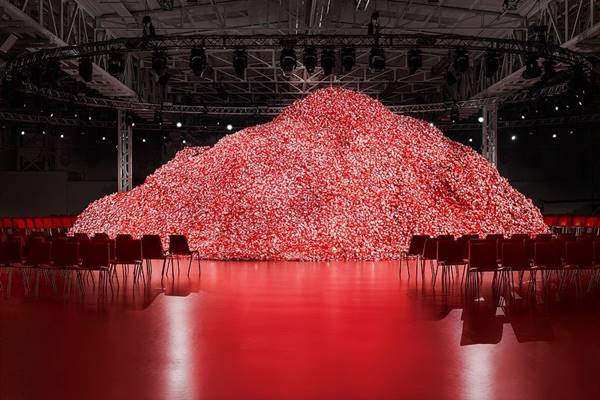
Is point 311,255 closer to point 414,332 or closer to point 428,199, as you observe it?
point 428,199

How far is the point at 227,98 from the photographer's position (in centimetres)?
3009

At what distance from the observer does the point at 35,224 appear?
20.0 meters

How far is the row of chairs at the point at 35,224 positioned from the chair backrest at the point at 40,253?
8371 mm

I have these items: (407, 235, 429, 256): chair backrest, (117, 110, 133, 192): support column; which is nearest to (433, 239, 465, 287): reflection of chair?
(407, 235, 429, 256): chair backrest

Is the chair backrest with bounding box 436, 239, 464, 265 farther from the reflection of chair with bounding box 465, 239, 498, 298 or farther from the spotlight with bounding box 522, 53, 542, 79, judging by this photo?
the spotlight with bounding box 522, 53, 542, 79

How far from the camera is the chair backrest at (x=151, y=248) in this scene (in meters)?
11.8

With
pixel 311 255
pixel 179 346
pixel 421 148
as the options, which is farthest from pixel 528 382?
pixel 421 148

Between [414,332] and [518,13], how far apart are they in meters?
14.1

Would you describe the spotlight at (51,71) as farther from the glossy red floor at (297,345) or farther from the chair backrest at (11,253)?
the glossy red floor at (297,345)

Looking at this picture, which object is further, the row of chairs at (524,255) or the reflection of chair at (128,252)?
the reflection of chair at (128,252)

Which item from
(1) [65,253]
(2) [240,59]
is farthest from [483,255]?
(2) [240,59]

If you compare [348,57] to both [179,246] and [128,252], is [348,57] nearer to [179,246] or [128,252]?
[179,246]

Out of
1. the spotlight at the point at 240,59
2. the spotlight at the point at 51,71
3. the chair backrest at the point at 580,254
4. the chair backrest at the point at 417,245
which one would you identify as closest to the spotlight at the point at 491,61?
the chair backrest at the point at 417,245

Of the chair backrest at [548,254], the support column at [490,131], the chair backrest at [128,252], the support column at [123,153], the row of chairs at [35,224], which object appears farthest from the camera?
the support column at [123,153]
